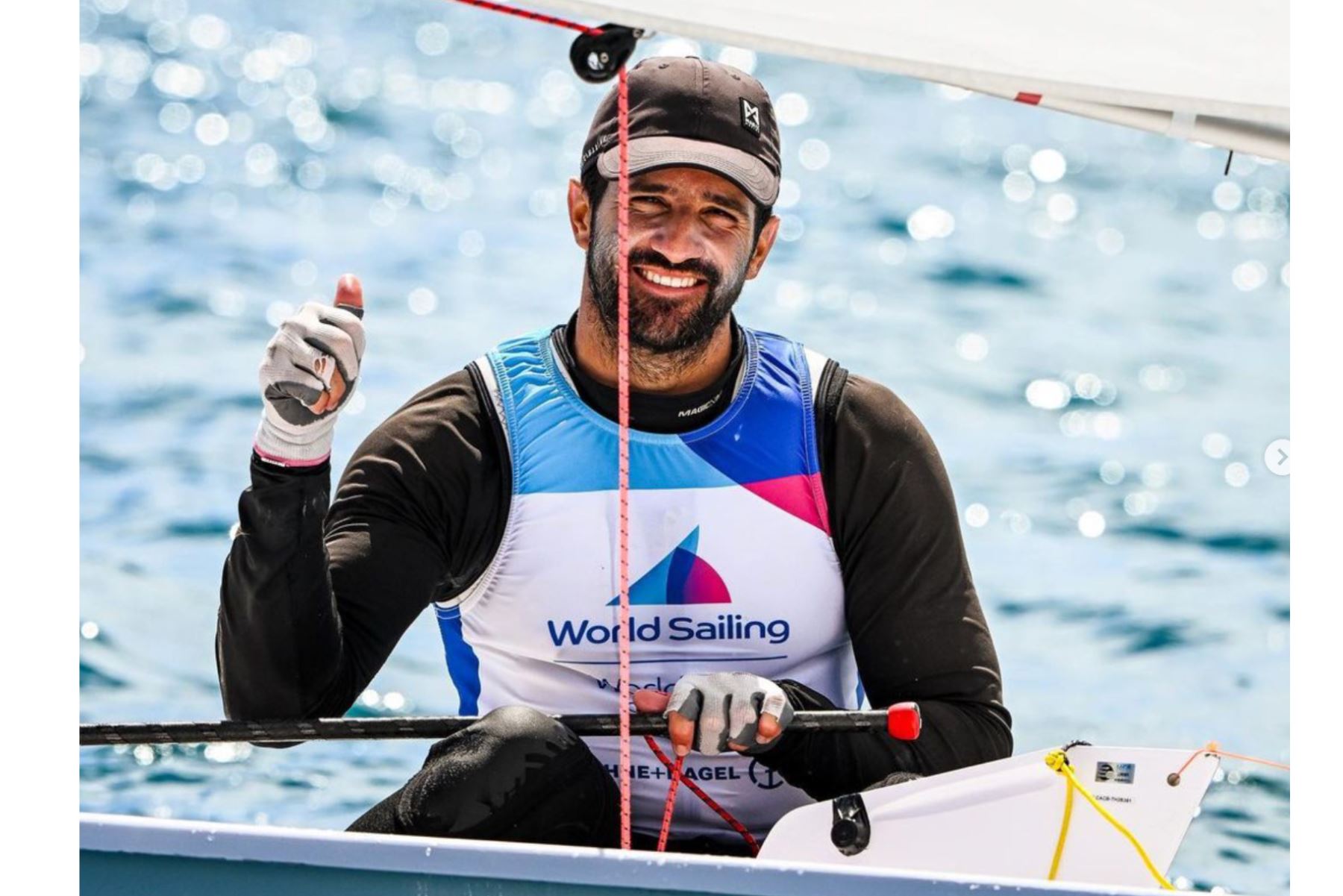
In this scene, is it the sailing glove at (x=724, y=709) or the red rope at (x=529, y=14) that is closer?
the red rope at (x=529, y=14)

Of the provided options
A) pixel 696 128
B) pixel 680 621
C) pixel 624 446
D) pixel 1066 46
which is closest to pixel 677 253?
pixel 696 128

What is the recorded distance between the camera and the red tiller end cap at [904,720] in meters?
2.18

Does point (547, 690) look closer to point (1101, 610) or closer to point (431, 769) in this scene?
point (431, 769)

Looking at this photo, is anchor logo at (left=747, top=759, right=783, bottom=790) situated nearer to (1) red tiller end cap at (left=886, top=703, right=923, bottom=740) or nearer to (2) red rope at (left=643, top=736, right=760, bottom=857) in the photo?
(2) red rope at (left=643, top=736, right=760, bottom=857)

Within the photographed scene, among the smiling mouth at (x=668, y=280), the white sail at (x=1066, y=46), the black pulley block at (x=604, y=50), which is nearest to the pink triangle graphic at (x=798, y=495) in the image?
the smiling mouth at (x=668, y=280)

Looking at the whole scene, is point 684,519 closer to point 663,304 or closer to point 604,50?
point 663,304

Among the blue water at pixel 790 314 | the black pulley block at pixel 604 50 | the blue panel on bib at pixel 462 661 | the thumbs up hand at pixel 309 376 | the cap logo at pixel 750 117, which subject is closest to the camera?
the black pulley block at pixel 604 50

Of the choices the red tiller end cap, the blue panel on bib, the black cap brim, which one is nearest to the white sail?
A: the black cap brim

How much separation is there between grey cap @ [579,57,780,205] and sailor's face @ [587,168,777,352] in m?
0.02

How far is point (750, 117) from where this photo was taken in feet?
8.14

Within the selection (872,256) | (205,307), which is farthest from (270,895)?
(872,256)

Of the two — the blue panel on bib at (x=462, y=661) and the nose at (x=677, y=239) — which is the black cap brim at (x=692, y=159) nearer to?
the nose at (x=677, y=239)

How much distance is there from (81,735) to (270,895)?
404 millimetres

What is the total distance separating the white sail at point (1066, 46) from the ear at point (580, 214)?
23.0 inches
